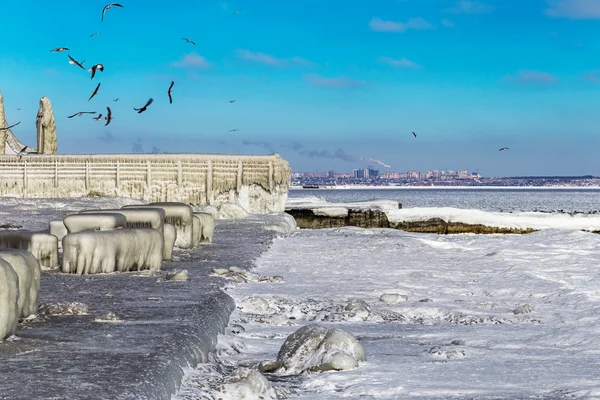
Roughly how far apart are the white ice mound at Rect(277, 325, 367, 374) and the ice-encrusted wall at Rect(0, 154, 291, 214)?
2525 cm

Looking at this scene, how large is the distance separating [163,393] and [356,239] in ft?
54.2

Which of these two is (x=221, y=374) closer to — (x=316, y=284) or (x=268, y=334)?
(x=268, y=334)

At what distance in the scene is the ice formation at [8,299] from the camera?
247 inches

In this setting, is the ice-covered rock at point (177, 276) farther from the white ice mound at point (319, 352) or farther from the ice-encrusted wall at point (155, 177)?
the ice-encrusted wall at point (155, 177)

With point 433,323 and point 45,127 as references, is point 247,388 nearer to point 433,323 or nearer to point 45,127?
point 433,323

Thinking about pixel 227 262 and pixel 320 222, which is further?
pixel 320 222

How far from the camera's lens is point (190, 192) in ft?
105

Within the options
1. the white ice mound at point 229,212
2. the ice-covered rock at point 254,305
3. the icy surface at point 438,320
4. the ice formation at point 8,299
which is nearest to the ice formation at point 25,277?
the ice formation at point 8,299

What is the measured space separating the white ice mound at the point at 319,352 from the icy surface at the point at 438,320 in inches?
4.7

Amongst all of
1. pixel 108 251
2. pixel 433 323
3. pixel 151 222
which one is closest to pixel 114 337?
pixel 433 323

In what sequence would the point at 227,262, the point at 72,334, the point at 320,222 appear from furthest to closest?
the point at 320,222 → the point at 227,262 → the point at 72,334

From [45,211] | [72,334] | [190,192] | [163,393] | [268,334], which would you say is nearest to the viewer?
[163,393]

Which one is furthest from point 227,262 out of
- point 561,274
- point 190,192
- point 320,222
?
point 320,222

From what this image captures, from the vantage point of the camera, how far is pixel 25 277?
23.7ft
